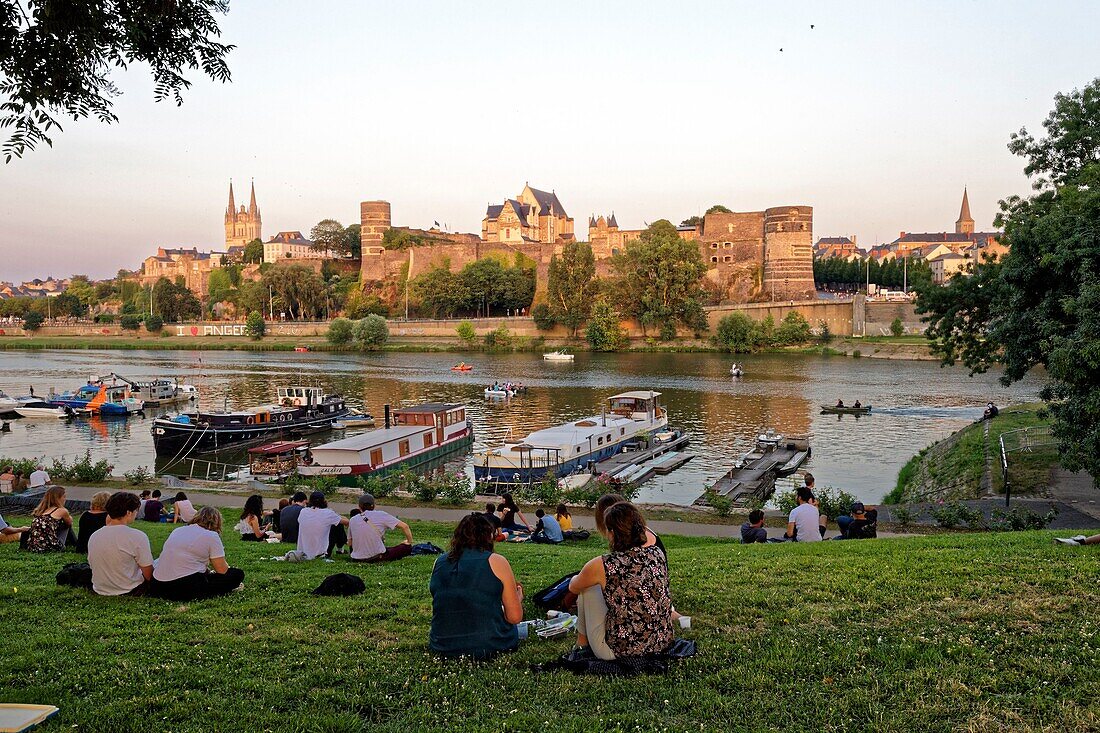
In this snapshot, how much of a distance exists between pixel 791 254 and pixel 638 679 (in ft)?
306

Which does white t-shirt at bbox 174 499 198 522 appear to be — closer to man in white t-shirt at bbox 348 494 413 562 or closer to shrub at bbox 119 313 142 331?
man in white t-shirt at bbox 348 494 413 562

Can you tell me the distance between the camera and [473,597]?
18.0 ft

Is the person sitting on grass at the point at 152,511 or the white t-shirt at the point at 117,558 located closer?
the white t-shirt at the point at 117,558

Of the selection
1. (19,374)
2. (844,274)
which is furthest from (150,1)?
(844,274)

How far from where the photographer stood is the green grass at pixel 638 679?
4562 mm

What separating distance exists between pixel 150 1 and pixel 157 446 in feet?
95.5

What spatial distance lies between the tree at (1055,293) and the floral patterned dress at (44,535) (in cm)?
1382

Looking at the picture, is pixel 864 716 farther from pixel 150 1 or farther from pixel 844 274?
pixel 844 274

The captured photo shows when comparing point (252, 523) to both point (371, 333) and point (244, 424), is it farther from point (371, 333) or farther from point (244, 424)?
point (371, 333)

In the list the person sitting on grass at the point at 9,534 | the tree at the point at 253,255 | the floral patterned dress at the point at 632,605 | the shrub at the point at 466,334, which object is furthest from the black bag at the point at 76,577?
the tree at the point at 253,255

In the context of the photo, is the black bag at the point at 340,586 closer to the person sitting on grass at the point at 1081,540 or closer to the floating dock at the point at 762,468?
the person sitting on grass at the point at 1081,540

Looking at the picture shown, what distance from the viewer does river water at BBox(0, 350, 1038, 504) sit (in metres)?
30.5

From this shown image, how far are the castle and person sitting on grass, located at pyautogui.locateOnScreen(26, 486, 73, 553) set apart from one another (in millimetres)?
82136

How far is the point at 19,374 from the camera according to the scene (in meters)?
67.5
